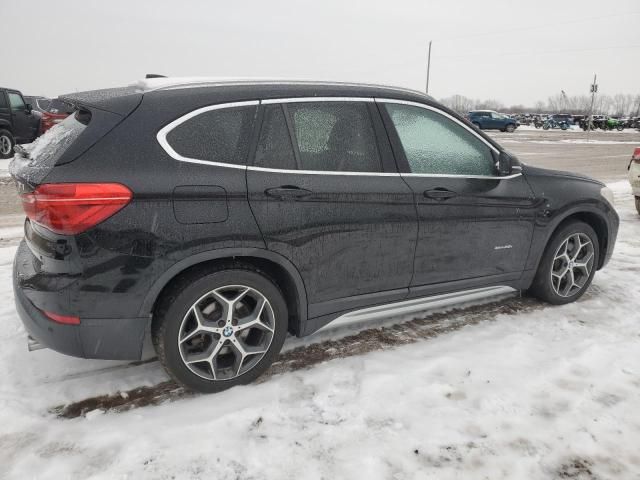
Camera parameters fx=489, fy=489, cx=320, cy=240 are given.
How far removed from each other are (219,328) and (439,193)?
1.70 metres

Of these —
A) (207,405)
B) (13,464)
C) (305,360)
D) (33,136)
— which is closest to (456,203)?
(305,360)

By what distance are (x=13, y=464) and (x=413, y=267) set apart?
8.03ft

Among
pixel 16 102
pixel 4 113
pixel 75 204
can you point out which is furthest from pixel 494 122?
pixel 75 204

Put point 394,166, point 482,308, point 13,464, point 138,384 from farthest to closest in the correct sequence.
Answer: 1. point 482,308
2. point 394,166
3. point 138,384
4. point 13,464

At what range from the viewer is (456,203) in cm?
341

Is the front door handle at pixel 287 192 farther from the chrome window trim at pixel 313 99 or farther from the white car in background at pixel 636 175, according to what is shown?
the white car in background at pixel 636 175

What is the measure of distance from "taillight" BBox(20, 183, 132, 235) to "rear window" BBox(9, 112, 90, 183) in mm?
119

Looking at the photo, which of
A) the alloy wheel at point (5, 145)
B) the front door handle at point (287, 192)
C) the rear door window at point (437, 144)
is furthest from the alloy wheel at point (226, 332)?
the alloy wheel at point (5, 145)

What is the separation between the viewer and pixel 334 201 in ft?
9.60

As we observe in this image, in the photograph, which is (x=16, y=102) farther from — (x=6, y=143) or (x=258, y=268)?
(x=258, y=268)

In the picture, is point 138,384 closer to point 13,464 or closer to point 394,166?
point 13,464

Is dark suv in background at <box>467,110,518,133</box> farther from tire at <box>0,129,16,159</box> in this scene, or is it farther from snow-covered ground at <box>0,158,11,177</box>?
snow-covered ground at <box>0,158,11,177</box>

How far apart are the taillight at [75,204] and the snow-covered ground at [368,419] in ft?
3.46

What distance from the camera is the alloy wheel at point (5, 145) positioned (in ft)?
44.3
